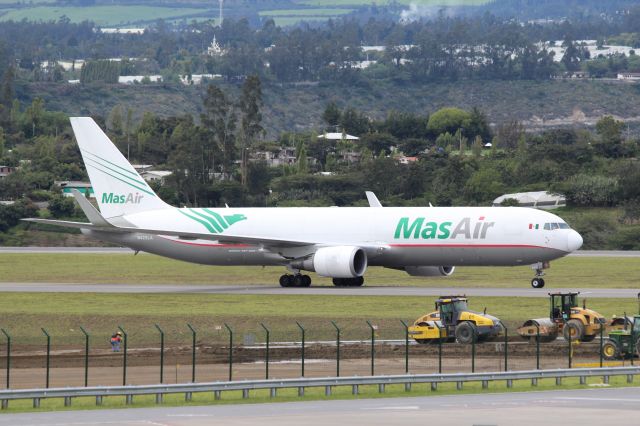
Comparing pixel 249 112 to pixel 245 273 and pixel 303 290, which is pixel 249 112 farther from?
pixel 303 290

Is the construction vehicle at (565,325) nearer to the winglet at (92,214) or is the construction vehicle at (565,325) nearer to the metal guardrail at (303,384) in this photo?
the metal guardrail at (303,384)

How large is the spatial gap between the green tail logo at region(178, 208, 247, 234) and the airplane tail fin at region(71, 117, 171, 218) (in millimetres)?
2976

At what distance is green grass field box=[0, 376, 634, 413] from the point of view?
3719 cm

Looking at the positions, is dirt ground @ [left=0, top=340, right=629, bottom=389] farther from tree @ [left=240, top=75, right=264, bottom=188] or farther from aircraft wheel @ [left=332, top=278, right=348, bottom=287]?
tree @ [left=240, top=75, right=264, bottom=188]

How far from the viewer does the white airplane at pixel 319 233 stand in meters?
70.3

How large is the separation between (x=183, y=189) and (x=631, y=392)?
114699 mm

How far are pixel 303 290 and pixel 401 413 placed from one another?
120 ft

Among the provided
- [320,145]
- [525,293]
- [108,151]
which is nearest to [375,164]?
[320,145]

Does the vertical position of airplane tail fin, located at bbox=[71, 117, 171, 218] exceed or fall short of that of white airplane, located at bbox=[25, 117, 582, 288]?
it exceeds it

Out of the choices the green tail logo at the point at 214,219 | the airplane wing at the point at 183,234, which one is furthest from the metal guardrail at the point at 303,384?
the green tail logo at the point at 214,219

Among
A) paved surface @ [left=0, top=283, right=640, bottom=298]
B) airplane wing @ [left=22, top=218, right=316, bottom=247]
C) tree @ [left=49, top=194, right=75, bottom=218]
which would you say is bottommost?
paved surface @ [left=0, top=283, right=640, bottom=298]

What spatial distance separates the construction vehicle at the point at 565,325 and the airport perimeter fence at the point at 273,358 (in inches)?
12.9

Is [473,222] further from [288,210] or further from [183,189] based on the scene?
[183,189]

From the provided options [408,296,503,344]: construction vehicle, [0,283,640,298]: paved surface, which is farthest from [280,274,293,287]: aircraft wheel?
[408,296,503,344]: construction vehicle
